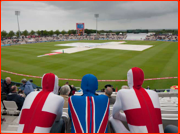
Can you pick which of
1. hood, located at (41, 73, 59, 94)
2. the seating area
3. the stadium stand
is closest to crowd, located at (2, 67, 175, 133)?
hood, located at (41, 73, 59, 94)

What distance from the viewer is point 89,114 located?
8.16ft

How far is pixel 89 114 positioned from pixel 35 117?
0.85 m

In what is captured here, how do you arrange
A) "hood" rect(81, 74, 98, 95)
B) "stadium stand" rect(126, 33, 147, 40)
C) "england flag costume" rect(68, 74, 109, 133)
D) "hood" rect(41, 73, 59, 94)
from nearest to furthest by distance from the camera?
"england flag costume" rect(68, 74, 109, 133) → "hood" rect(81, 74, 98, 95) → "hood" rect(41, 73, 59, 94) → "stadium stand" rect(126, 33, 147, 40)

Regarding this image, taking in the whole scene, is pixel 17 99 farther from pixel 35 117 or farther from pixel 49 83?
pixel 35 117

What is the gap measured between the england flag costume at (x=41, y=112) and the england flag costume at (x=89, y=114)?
29 cm

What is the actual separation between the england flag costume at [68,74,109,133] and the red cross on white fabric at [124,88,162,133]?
0.43 metres

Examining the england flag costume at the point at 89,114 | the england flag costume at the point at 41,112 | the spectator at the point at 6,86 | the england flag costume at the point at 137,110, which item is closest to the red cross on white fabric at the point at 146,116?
the england flag costume at the point at 137,110

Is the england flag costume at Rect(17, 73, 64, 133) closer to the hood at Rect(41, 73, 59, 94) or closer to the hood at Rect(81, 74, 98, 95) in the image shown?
the hood at Rect(41, 73, 59, 94)

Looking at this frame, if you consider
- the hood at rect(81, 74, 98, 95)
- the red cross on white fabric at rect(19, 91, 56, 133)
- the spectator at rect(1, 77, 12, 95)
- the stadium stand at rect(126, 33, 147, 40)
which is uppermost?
the stadium stand at rect(126, 33, 147, 40)

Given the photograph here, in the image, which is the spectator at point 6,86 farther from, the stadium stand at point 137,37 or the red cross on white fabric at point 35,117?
the stadium stand at point 137,37

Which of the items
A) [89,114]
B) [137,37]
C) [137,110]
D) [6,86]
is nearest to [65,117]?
[89,114]

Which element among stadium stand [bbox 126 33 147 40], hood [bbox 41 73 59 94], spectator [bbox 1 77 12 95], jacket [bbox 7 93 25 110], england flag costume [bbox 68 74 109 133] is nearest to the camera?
england flag costume [bbox 68 74 109 133]

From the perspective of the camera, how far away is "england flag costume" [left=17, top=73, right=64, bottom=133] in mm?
2469

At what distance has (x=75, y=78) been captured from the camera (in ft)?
48.7
